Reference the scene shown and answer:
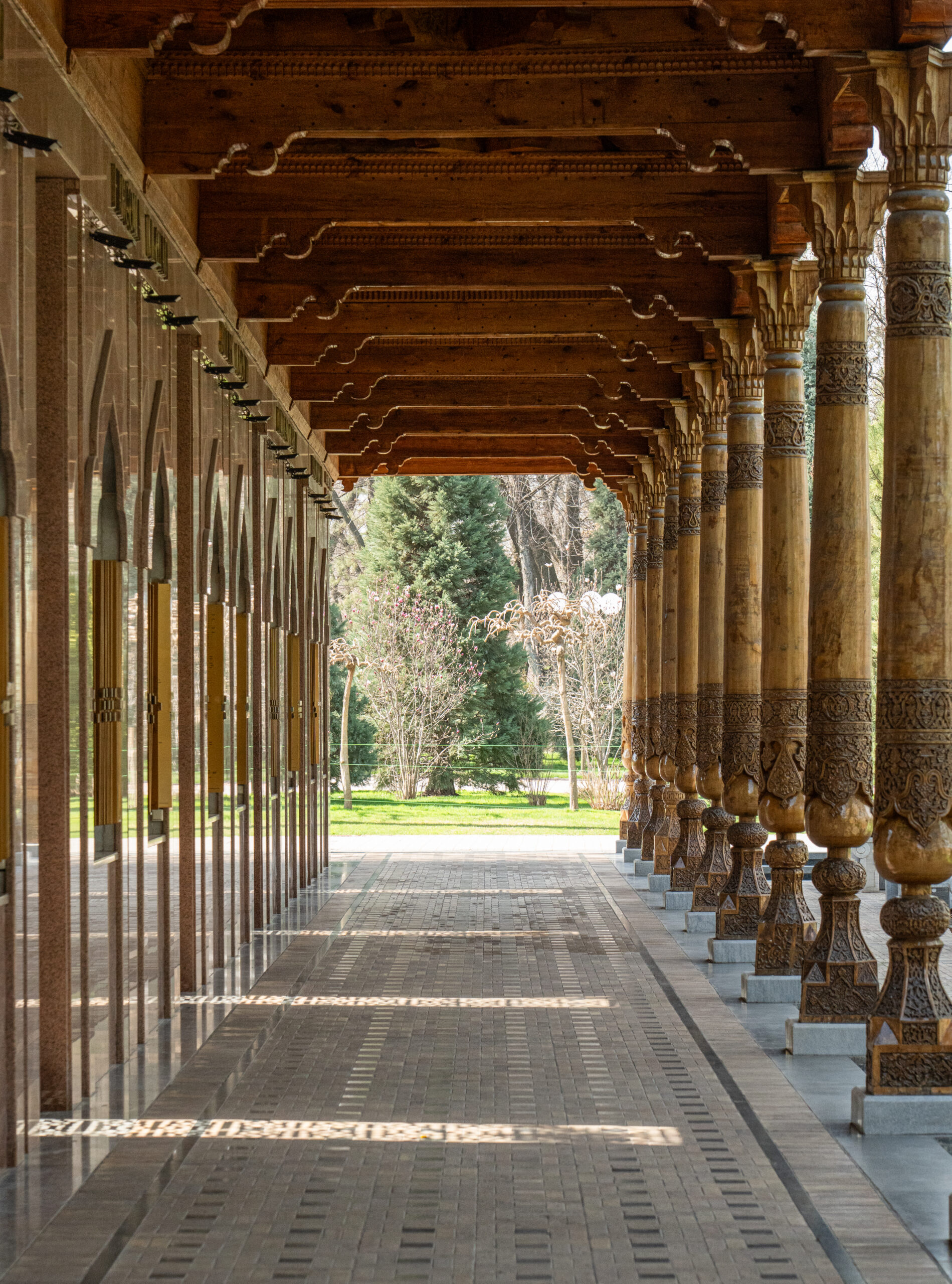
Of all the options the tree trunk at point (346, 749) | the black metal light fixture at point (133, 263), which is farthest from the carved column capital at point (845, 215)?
the tree trunk at point (346, 749)

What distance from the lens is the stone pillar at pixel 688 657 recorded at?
47.6ft

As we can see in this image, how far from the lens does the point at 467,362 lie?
1569 cm

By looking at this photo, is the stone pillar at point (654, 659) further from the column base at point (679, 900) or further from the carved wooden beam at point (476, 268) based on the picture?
the carved wooden beam at point (476, 268)

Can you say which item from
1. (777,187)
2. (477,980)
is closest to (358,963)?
(477,980)

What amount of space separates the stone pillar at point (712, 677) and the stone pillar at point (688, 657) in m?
1.22

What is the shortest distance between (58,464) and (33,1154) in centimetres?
266

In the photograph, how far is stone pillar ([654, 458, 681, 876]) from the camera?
52.1ft

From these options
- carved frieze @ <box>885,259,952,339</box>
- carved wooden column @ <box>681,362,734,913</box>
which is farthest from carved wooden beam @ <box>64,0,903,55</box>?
carved wooden column @ <box>681,362,734,913</box>

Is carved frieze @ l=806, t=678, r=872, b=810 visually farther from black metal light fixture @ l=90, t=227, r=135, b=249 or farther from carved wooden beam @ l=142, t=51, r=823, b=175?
black metal light fixture @ l=90, t=227, r=135, b=249

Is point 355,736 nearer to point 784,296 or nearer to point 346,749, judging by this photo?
point 346,749

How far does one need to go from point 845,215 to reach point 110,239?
358 cm

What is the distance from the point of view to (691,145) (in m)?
8.38

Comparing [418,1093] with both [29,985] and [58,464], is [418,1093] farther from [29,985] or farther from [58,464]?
[58,464]

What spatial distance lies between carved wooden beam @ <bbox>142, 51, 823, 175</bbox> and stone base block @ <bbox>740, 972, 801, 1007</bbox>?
14.7 ft
